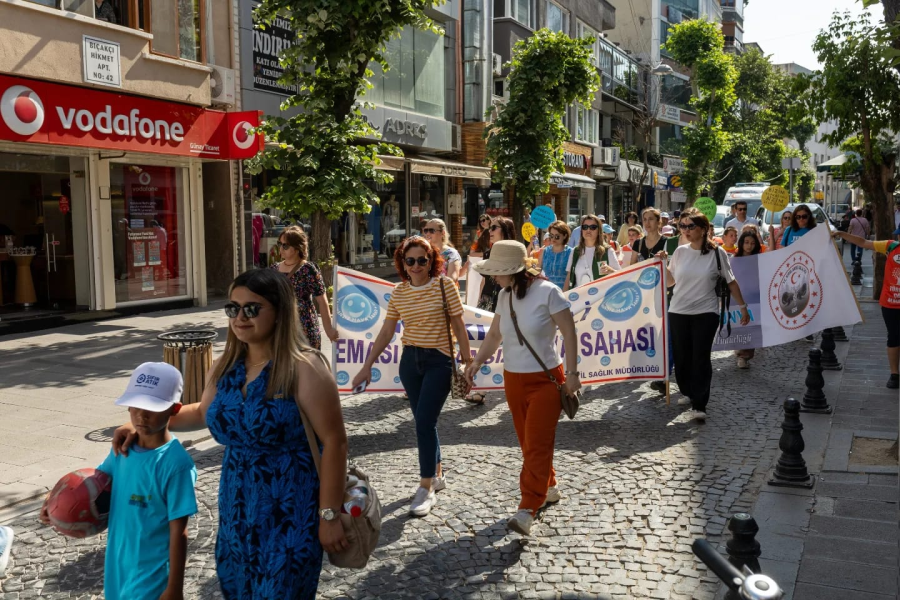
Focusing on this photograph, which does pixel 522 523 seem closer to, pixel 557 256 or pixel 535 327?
pixel 535 327

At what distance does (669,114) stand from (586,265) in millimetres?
43818

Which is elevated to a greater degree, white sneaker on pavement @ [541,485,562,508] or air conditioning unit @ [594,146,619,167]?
air conditioning unit @ [594,146,619,167]

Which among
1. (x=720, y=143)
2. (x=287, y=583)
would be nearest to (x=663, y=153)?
(x=720, y=143)

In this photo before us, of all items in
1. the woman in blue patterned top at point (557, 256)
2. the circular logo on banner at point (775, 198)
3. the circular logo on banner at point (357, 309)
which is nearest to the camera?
the circular logo on banner at point (357, 309)

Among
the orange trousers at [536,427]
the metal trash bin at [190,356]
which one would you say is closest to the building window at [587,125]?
the metal trash bin at [190,356]

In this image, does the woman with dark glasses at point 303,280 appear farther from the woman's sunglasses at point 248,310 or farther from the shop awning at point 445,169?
the shop awning at point 445,169

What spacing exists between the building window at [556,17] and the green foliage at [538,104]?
14.4 m

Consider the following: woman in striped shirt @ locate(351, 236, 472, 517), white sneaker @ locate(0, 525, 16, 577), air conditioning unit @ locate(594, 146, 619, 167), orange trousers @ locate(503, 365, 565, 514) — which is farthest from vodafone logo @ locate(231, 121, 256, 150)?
air conditioning unit @ locate(594, 146, 619, 167)

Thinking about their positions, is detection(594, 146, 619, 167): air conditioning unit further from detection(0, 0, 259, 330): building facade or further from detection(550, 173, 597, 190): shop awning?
detection(0, 0, 259, 330): building facade

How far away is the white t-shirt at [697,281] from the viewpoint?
8047 mm

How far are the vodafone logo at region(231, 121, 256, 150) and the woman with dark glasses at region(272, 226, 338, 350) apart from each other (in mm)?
8891

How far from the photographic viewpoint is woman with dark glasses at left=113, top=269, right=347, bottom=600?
289cm

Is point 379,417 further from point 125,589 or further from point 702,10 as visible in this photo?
point 702,10

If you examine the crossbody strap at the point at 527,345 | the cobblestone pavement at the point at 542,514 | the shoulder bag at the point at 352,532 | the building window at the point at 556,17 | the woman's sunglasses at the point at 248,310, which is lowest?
the cobblestone pavement at the point at 542,514
